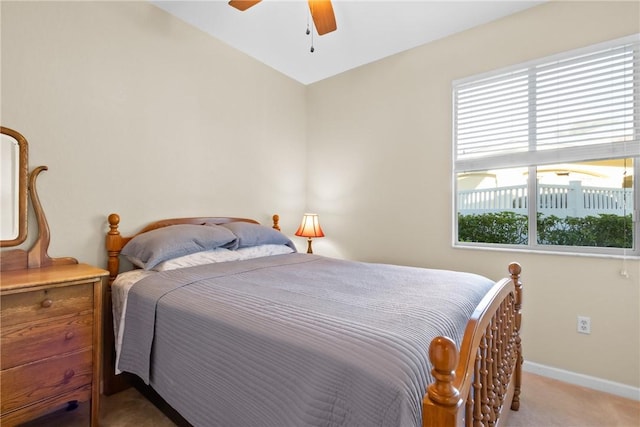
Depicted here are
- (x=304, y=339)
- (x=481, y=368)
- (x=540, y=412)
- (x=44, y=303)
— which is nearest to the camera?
(x=304, y=339)

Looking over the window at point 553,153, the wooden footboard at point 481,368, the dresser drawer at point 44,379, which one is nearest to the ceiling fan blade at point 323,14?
the window at point 553,153

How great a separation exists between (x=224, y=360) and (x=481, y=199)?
2434mm

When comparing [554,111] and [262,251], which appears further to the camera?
[262,251]

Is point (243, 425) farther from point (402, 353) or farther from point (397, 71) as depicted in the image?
point (397, 71)

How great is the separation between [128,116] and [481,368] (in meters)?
2.60

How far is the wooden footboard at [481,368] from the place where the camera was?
2.54ft

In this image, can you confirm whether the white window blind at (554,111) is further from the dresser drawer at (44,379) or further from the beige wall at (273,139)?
the dresser drawer at (44,379)

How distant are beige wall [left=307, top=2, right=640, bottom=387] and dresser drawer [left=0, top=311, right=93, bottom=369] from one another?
7.91 feet

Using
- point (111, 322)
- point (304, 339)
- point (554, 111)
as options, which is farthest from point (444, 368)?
point (554, 111)

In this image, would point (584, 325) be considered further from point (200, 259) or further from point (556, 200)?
point (200, 259)

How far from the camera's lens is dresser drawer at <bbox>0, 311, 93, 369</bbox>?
53.4 inches

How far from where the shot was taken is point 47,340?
4.81 feet

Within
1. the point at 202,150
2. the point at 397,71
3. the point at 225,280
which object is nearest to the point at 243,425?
the point at 225,280

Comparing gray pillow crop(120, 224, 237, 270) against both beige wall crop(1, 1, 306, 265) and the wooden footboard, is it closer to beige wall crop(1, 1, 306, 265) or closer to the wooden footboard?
beige wall crop(1, 1, 306, 265)
